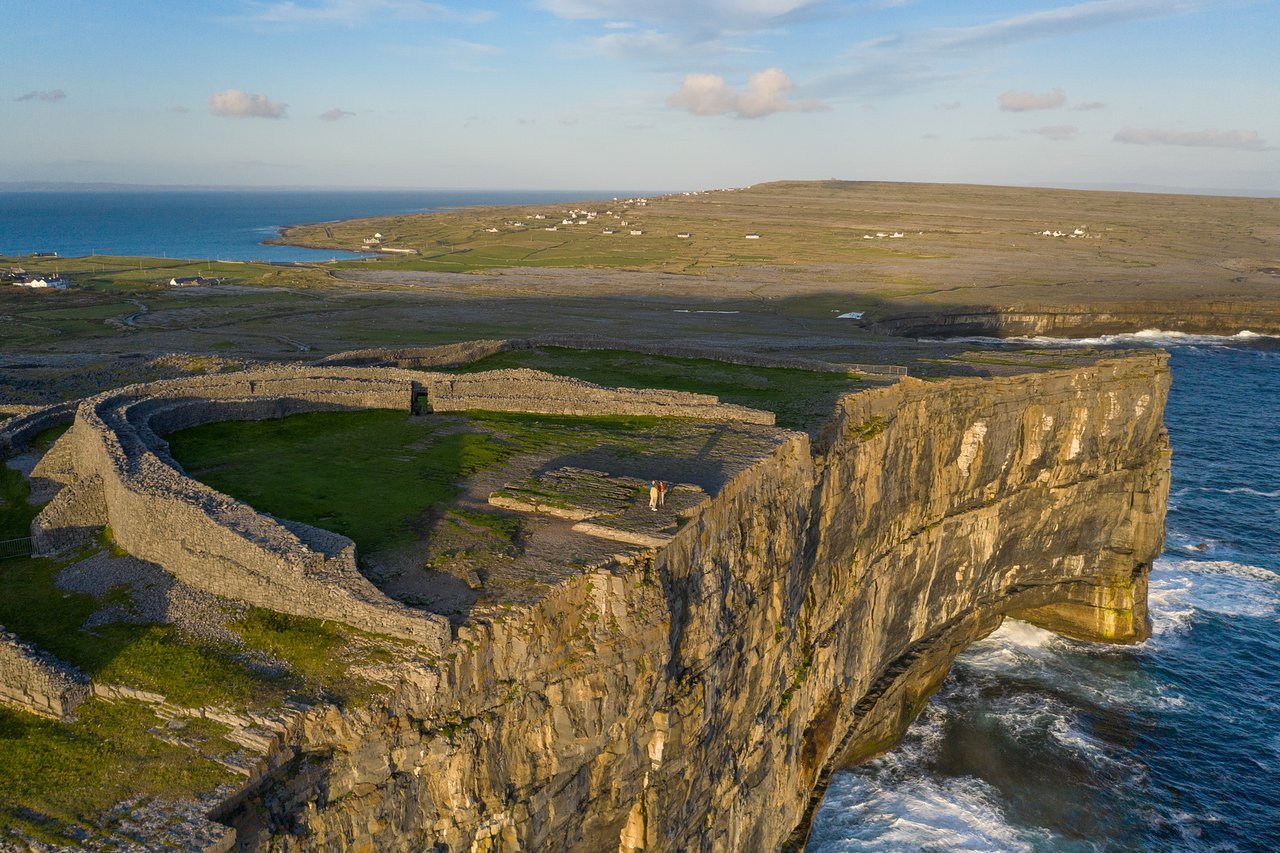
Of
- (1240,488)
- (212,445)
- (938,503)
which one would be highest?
(212,445)

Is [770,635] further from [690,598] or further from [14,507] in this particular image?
[14,507]

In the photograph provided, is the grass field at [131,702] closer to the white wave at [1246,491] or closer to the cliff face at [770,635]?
the cliff face at [770,635]

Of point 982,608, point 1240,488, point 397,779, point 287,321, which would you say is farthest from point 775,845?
point 287,321

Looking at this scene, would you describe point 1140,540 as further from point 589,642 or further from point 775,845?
point 589,642

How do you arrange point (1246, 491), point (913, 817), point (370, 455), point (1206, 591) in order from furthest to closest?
1. point (1246, 491)
2. point (1206, 591)
3. point (913, 817)
4. point (370, 455)

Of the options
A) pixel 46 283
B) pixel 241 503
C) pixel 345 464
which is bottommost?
pixel 345 464

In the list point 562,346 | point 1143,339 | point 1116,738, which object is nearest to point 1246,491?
point 1116,738

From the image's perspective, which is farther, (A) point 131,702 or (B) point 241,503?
(B) point 241,503
